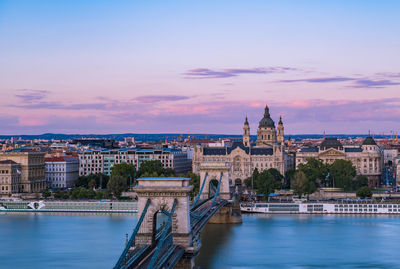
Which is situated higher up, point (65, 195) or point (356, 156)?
point (356, 156)

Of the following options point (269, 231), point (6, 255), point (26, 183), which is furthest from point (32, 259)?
point (26, 183)

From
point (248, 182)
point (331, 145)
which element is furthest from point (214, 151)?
point (331, 145)

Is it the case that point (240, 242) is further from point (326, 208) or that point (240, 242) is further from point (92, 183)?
point (92, 183)

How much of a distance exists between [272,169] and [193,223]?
30122mm

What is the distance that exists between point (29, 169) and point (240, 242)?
2478cm

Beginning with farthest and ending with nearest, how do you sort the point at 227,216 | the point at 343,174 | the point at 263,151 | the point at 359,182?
the point at 263,151 → the point at 343,174 → the point at 359,182 → the point at 227,216

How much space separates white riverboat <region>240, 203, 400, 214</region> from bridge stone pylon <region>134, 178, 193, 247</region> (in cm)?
2115

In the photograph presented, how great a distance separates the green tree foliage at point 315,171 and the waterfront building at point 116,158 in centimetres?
1040

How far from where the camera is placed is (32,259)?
78.9 ft

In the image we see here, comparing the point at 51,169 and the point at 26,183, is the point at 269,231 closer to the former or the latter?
the point at 26,183

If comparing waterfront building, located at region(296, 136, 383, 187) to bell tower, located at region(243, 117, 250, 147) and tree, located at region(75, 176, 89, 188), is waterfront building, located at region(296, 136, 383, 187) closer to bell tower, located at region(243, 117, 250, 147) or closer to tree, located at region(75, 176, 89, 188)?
bell tower, located at region(243, 117, 250, 147)

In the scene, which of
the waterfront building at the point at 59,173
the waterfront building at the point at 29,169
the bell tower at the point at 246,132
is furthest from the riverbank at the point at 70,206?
the bell tower at the point at 246,132

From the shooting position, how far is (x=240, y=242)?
28375 mm

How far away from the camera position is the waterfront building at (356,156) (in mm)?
58062
